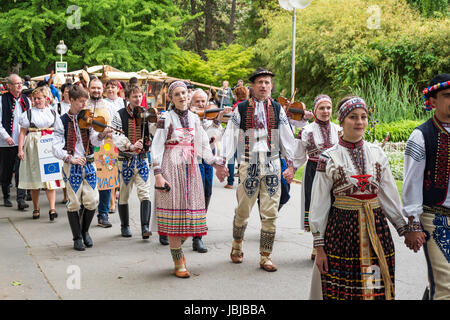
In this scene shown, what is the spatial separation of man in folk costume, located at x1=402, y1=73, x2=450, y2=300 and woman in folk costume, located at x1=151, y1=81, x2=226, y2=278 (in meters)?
2.41

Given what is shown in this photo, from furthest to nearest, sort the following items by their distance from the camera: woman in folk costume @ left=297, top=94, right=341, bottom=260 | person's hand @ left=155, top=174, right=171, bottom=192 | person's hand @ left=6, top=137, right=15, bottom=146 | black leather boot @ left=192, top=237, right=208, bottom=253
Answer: person's hand @ left=6, top=137, right=15, bottom=146 < black leather boot @ left=192, top=237, right=208, bottom=253 < woman in folk costume @ left=297, top=94, right=341, bottom=260 < person's hand @ left=155, top=174, right=171, bottom=192

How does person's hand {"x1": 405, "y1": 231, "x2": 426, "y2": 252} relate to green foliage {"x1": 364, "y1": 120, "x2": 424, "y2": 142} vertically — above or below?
below

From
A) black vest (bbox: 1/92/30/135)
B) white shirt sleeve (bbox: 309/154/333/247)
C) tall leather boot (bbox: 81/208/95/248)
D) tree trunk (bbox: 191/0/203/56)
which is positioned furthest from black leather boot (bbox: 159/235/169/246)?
tree trunk (bbox: 191/0/203/56)

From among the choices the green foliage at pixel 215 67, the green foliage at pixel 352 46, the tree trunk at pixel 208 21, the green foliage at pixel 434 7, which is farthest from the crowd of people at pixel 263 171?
the tree trunk at pixel 208 21

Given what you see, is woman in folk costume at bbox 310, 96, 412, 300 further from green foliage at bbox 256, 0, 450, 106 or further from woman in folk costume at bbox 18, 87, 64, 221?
green foliage at bbox 256, 0, 450, 106

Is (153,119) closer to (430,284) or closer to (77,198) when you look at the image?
(77,198)

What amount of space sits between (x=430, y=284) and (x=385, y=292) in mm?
421

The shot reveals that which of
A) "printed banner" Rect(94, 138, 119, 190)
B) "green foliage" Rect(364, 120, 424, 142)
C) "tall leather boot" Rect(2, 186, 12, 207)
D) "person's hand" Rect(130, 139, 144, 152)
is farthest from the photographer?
"green foliage" Rect(364, 120, 424, 142)

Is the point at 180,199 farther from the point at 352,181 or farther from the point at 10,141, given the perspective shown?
the point at 10,141

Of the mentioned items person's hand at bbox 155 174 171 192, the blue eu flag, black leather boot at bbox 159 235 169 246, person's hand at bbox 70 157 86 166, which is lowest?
black leather boot at bbox 159 235 169 246

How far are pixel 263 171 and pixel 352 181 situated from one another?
217cm

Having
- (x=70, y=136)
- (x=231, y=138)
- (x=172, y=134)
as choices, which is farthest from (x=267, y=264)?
(x=70, y=136)

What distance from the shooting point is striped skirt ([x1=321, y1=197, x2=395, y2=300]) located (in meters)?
3.53
